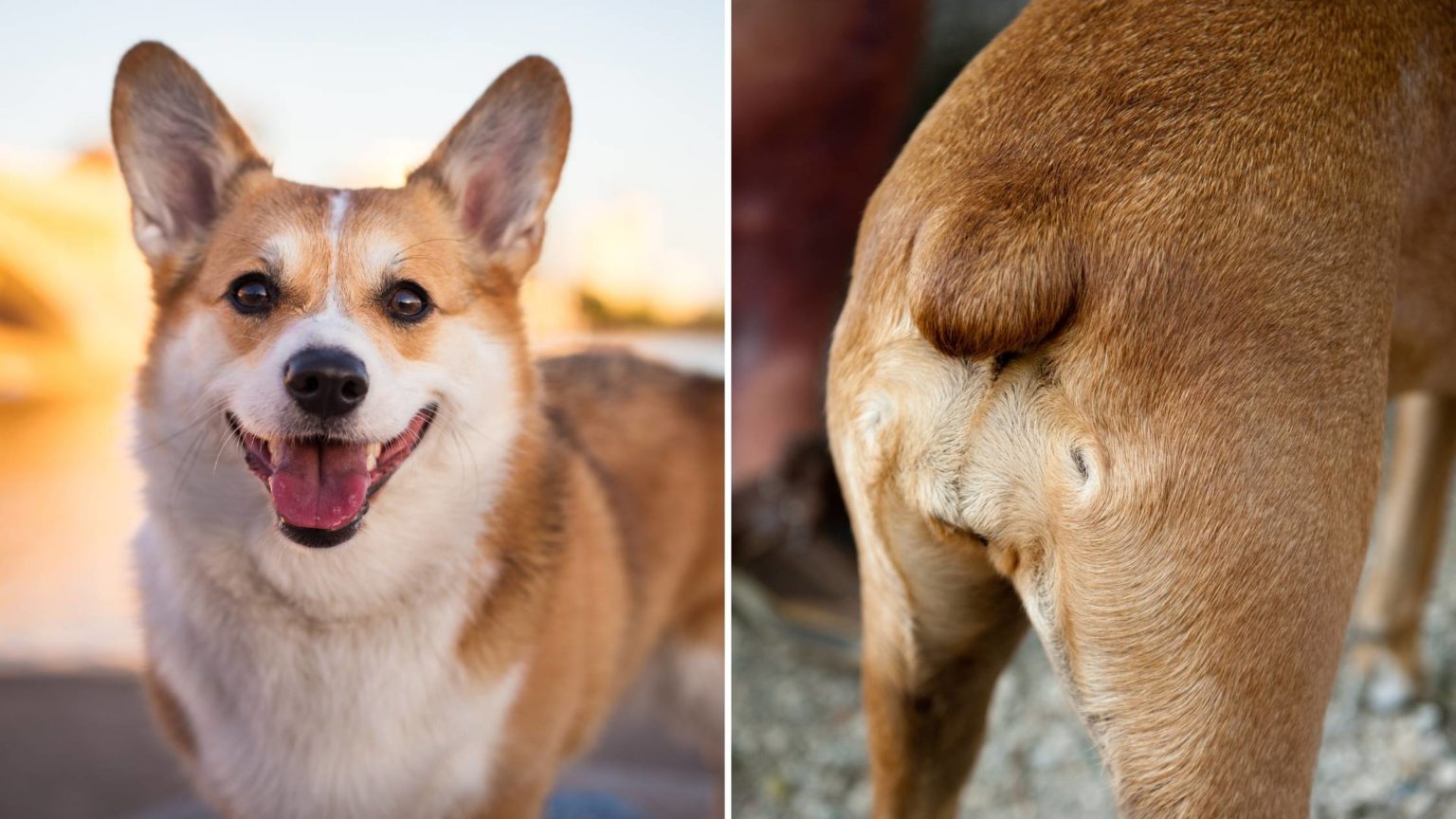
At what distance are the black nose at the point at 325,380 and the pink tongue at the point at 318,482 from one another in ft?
0.17

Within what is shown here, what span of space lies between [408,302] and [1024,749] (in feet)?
4.37

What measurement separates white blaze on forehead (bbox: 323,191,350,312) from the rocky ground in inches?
44.5

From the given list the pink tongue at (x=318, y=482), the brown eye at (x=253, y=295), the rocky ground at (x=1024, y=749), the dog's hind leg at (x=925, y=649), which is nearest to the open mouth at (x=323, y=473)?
the pink tongue at (x=318, y=482)

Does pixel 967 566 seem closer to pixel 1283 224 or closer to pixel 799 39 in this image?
pixel 1283 224

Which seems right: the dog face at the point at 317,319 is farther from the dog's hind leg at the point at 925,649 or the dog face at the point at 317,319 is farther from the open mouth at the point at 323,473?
the dog's hind leg at the point at 925,649

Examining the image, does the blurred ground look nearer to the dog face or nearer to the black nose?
the dog face

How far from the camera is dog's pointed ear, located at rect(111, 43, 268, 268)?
45.9 inches

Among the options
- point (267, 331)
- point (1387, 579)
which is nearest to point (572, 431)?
point (267, 331)

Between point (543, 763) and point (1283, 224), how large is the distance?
3.30ft

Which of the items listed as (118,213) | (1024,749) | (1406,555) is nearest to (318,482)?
(118,213)

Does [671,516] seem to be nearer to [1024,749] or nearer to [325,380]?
[325,380]

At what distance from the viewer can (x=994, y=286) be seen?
0.85 metres

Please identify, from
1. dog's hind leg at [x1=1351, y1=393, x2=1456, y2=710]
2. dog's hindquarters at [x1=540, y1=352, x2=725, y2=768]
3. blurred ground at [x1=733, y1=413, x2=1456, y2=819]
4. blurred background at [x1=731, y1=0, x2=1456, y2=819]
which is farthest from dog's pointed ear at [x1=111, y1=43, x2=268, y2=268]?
dog's hind leg at [x1=1351, y1=393, x2=1456, y2=710]

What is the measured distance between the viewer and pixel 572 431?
1376 millimetres
